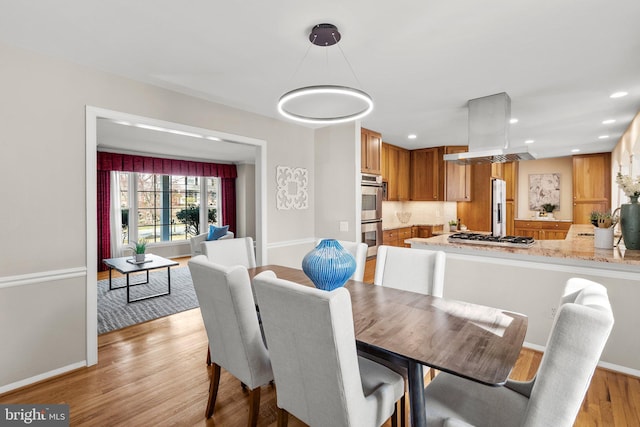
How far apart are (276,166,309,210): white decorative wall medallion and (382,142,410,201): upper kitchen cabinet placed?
72.5 inches

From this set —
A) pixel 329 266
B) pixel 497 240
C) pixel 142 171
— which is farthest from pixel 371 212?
pixel 142 171

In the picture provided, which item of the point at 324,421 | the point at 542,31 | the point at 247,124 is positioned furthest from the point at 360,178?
the point at 324,421

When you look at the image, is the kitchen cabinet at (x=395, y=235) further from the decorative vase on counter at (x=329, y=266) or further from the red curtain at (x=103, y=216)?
the red curtain at (x=103, y=216)

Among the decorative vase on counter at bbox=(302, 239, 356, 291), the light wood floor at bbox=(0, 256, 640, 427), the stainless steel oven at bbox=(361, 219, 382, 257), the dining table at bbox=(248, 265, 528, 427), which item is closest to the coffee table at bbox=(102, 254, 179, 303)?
the light wood floor at bbox=(0, 256, 640, 427)

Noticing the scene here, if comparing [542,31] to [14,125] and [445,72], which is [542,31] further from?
[14,125]

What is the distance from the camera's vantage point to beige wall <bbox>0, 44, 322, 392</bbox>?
7.19 ft

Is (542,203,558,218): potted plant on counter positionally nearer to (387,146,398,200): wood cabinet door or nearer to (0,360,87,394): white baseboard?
(387,146,398,200): wood cabinet door

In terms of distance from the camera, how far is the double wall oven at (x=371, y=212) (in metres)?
4.33

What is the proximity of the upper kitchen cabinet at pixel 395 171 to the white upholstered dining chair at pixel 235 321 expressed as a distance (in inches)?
171

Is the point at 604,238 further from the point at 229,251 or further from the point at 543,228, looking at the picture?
the point at 543,228

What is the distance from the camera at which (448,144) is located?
584 cm

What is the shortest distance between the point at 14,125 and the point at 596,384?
446 cm

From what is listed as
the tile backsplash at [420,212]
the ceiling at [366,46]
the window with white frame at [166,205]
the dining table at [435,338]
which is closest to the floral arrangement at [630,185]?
the ceiling at [366,46]

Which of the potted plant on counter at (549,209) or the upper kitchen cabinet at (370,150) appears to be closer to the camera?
the upper kitchen cabinet at (370,150)
